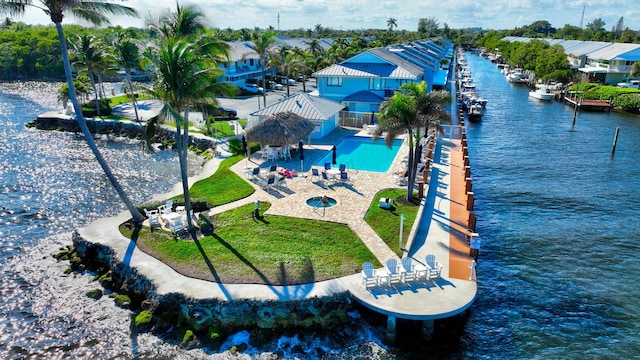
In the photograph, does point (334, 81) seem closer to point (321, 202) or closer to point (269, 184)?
point (269, 184)

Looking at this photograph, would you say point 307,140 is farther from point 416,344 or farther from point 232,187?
point 416,344

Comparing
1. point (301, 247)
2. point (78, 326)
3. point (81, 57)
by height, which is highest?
point (81, 57)

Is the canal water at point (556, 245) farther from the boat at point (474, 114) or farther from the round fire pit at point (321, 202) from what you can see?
the round fire pit at point (321, 202)

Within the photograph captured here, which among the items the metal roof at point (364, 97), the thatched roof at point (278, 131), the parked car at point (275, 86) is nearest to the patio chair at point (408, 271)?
the thatched roof at point (278, 131)

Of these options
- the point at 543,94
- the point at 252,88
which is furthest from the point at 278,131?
the point at 543,94

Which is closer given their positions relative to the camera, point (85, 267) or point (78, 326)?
point (78, 326)

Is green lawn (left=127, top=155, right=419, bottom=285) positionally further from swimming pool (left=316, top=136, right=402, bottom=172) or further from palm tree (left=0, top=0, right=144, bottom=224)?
swimming pool (left=316, top=136, right=402, bottom=172)

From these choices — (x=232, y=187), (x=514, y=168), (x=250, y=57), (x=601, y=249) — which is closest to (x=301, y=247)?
(x=232, y=187)
